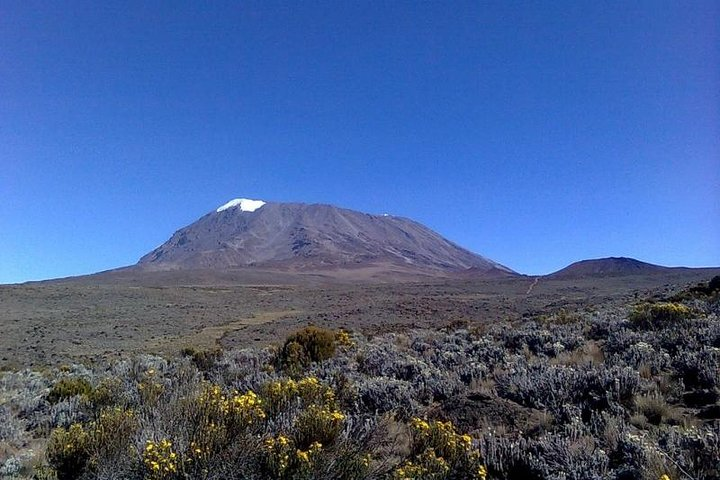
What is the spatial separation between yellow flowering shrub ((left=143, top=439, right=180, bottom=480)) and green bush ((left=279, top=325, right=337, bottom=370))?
6.29 metres

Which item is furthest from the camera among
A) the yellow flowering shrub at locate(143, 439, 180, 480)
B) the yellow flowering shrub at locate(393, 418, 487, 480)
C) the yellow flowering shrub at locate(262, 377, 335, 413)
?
the yellow flowering shrub at locate(262, 377, 335, 413)

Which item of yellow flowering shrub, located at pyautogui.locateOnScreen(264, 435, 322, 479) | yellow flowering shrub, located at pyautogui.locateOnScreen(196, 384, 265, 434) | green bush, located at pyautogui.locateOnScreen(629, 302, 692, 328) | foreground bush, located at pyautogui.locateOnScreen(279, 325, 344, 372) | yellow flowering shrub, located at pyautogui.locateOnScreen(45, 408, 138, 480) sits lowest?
foreground bush, located at pyautogui.locateOnScreen(279, 325, 344, 372)

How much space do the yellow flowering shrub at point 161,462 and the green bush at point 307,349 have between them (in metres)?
6.29

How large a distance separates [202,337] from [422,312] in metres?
17.7

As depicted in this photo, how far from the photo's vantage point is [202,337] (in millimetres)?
26781

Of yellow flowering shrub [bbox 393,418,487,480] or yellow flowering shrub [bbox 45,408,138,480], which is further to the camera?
yellow flowering shrub [bbox 45,408,138,480]

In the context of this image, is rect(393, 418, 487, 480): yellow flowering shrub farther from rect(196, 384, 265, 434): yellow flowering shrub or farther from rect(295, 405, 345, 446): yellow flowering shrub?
rect(196, 384, 265, 434): yellow flowering shrub

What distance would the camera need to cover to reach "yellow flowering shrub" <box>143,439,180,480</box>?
10.1ft

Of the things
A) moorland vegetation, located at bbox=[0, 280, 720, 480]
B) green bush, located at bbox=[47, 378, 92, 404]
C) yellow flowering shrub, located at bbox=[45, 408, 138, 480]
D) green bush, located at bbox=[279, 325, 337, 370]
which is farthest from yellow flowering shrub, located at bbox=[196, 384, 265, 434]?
green bush, located at bbox=[279, 325, 337, 370]

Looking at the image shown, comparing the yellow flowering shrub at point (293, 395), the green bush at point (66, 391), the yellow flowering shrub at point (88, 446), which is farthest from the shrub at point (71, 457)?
the green bush at point (66, 391)

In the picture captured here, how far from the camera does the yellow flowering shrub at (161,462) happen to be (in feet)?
10.1

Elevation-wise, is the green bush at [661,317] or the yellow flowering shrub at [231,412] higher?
the green bush at [661,317]

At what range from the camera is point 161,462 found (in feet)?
10.2

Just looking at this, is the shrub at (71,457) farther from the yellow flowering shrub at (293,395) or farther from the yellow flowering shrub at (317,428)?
the yellow flowering shrub at (317,428)
